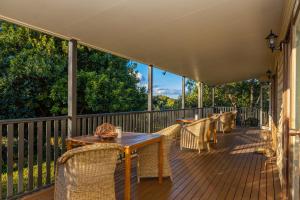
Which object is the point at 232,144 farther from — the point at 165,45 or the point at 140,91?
the point at 140,91

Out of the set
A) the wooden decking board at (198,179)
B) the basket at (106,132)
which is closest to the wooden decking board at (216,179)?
the wooden decking board at (198,179)

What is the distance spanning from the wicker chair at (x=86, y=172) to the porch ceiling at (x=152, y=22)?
5.33ft

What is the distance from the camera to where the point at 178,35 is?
4.42 metres

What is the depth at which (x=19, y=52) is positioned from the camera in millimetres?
10195

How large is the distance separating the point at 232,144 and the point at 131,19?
534 cm

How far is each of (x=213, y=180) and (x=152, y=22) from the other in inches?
101

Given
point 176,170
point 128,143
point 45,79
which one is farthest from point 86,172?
point 45,79

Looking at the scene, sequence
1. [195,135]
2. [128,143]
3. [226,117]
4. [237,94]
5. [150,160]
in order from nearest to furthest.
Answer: [128,143], [150,160], [195,135], [226,117], [237,94]

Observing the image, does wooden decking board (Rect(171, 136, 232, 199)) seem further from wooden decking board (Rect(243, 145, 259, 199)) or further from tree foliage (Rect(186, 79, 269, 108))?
tree foliage (Rect(186, 79, 269, 108))

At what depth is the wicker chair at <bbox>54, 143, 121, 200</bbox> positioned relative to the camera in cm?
249

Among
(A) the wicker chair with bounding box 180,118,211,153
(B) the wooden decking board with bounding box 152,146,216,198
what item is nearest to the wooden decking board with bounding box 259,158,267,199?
(B) the wooden decking board with bounding box 152,146,216,198

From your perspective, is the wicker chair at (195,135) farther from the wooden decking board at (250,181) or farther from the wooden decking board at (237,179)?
the wooden decking board at (250,181)

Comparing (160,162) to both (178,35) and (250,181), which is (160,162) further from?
(178,35)

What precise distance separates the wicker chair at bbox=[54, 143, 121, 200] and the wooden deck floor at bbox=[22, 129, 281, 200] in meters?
0.88
